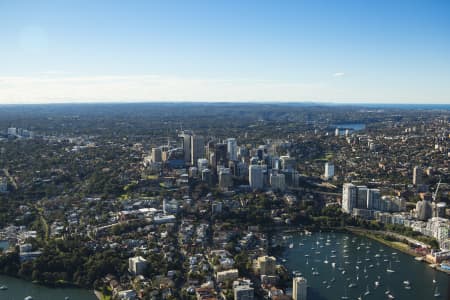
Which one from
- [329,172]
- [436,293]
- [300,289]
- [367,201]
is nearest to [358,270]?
[436,293]

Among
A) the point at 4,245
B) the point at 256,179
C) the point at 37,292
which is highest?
the point at 256,179

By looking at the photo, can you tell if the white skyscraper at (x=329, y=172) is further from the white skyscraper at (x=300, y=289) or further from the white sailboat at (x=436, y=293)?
the white skyscraper at (x=300, y=289)

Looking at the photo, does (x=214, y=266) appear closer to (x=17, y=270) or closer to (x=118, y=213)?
(x=17, y=270)

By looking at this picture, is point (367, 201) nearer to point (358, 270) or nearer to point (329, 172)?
point (358, 270)

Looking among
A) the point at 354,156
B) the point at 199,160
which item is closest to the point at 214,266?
the point at 199,160

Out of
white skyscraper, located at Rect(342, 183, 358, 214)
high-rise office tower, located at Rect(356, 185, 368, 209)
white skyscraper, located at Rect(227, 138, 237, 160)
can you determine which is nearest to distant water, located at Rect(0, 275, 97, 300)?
white skyscraper, located at Rect(342, 183, 358, 214)

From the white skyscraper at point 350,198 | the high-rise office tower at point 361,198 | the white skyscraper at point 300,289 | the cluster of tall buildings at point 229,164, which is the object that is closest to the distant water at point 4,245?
the white skyscraper at point 300,289
